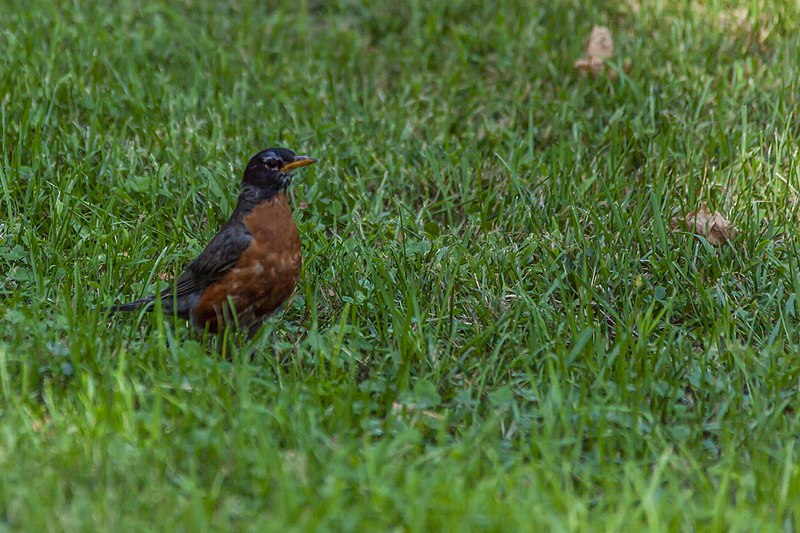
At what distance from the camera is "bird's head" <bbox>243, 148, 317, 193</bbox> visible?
14.8ft

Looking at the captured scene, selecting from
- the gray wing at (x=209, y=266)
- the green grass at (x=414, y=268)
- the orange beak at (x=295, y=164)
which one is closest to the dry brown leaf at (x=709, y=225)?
the green grass at (x=414, y=268)

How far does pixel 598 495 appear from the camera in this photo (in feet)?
10.5

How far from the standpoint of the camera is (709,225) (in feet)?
15.9

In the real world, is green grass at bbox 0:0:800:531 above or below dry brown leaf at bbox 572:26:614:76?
below

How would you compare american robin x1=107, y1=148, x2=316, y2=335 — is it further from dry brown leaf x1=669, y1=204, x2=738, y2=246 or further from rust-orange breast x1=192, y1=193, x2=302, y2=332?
dry brown leaf x1=669, y1=204, x2=738, y2=246

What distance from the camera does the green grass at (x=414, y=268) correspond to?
3010 millimetres

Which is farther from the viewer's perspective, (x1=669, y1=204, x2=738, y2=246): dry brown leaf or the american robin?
(x1=669, y1=204, x2=738, y2=246): dry brown leaf

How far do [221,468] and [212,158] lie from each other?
2.67 m

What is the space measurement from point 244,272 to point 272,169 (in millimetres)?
527

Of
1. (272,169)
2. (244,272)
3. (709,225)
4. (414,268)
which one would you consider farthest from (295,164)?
(709,225)

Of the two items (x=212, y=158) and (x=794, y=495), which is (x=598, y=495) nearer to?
(x=794, y=495)

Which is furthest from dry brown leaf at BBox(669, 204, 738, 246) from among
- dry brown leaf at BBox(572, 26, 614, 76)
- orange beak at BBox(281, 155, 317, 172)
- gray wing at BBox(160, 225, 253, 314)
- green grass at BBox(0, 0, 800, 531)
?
gray wing at BBox(160, 225, 253, 314)

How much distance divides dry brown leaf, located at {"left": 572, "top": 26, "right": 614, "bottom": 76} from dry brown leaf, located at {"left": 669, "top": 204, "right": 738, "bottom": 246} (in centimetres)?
157

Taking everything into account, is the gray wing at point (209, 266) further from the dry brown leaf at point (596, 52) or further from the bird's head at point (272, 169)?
the dry brown leaf at point (596, 52)
